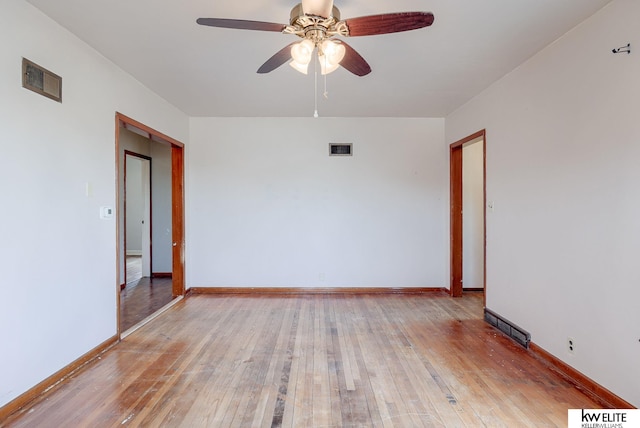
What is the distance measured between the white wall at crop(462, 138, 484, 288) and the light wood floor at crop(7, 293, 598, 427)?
1.36 metres

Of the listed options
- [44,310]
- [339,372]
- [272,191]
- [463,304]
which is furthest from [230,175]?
[463,304]

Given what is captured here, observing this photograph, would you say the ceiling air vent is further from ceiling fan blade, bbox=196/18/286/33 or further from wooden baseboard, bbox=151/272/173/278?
wooden baseboard, bbox=151/272/173/278

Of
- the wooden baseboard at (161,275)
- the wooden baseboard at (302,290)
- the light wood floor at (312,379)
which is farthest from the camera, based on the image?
the wooden baseboard at (161,275)

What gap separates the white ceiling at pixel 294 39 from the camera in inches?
82.0

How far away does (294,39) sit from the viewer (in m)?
2.50

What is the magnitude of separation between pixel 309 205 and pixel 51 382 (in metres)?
3.32

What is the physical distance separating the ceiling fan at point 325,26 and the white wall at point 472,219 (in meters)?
3.32

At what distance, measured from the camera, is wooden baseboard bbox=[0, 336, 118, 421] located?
6.32 feet

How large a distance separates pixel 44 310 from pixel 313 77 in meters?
2.99

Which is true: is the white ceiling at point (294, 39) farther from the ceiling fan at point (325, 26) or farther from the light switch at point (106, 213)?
the light switch at point (106, 213)

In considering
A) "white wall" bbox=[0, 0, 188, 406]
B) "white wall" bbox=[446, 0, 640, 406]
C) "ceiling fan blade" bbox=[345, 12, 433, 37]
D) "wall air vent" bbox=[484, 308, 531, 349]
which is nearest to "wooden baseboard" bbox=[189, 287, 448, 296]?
"wall air vent" bbox=[484, 308, 531, 349]

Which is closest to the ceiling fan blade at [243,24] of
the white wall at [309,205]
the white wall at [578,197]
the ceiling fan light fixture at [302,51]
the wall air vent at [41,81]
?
the ceiling fan light fixture at [302,51]

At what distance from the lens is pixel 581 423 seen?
1.85m

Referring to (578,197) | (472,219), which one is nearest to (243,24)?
(578,197)
